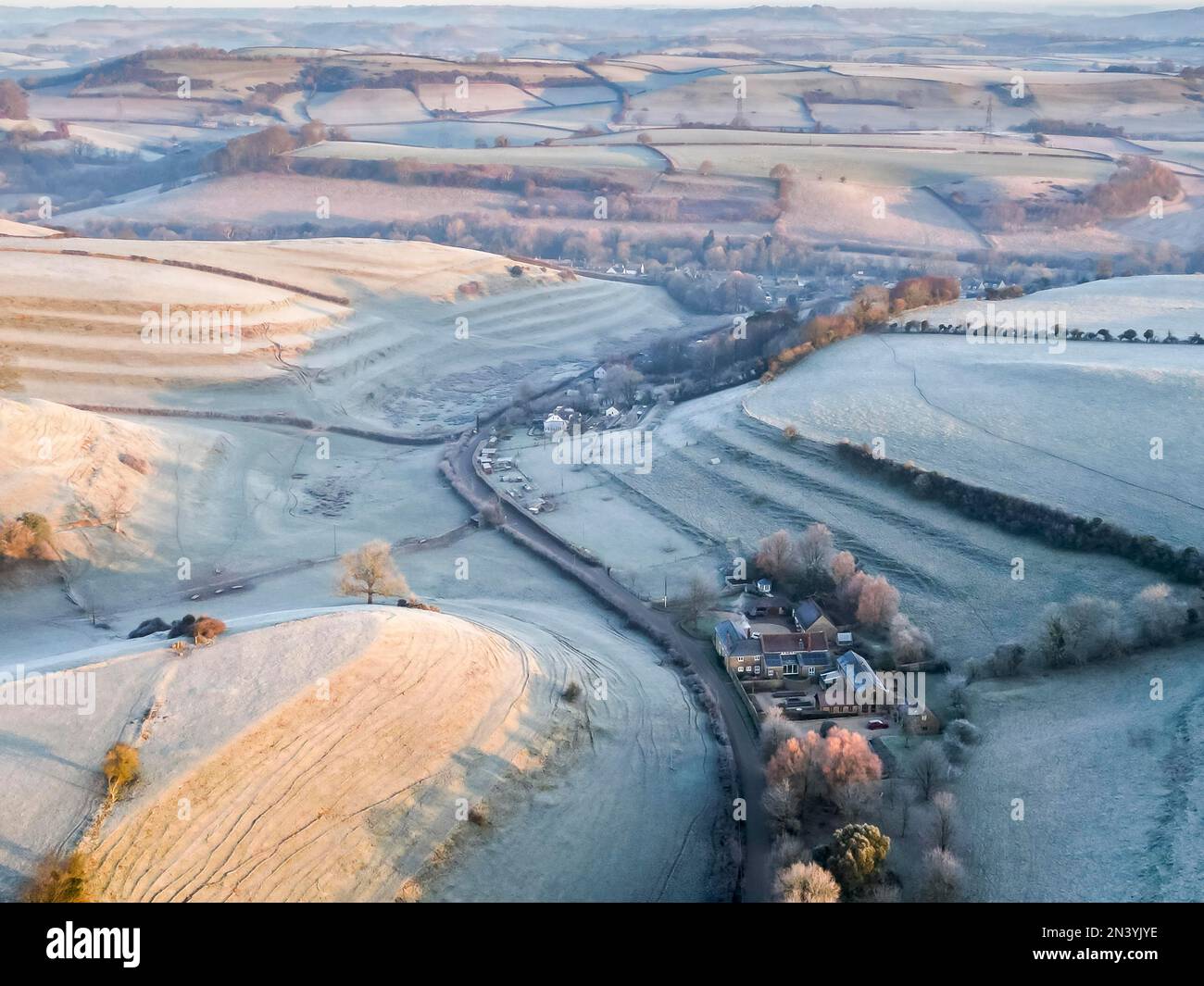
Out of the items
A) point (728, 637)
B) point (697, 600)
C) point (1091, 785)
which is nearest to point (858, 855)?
point (1091, 785)

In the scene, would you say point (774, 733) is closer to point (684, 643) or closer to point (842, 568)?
point (684, 643)

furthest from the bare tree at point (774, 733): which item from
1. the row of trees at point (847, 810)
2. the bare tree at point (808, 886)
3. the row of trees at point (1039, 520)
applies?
the row of trees at point (1039, 520)

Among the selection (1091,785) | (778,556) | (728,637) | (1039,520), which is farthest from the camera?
(778,556)

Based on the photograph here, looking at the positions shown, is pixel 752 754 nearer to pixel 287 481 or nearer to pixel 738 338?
pixel 287 481

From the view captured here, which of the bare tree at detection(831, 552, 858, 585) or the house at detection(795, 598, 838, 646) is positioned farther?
the bare tree at detection(831, 552, 858, 585)

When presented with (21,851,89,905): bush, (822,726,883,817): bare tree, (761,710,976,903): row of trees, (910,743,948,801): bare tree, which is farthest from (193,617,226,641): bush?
(910,743,948,801): bare tree

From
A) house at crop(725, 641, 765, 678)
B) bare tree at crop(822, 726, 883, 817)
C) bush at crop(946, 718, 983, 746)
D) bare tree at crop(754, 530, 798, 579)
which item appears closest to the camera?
bare tree at crop(822, 726, 883, 817)

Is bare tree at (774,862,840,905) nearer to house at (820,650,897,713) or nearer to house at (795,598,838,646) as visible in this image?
house at (820,650,897,713)
